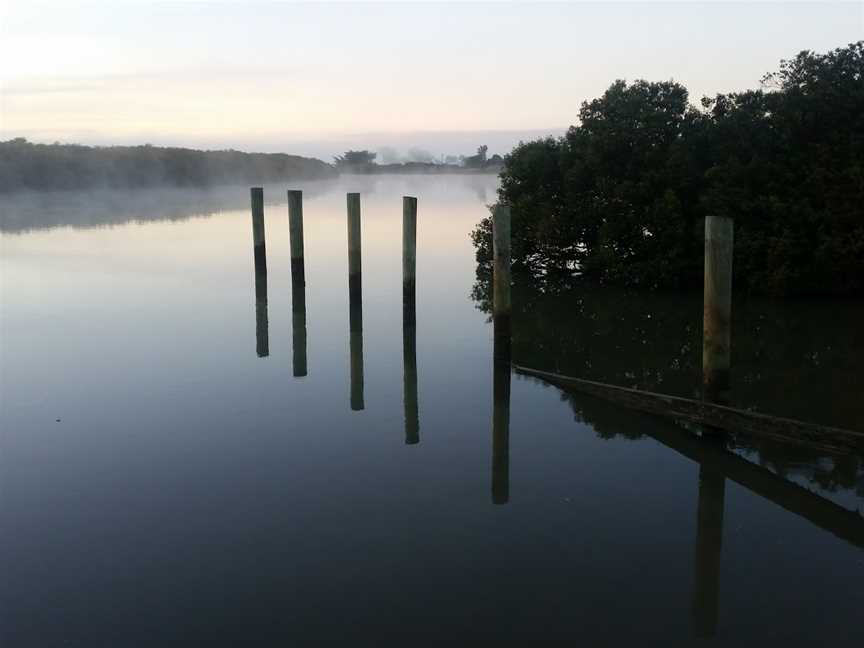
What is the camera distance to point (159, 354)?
37.2 ft

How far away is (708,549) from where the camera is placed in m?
5.63

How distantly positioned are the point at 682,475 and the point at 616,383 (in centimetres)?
283

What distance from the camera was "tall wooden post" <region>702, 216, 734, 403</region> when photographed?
287 inches

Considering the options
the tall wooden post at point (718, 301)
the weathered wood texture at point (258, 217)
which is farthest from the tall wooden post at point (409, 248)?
the weathered wood texture at point (258, 217)

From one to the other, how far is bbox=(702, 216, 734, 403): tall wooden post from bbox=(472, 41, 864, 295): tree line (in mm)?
7268

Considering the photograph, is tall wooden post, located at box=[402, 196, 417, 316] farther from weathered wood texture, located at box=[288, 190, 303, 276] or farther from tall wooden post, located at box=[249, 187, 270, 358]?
weathered wood texture, located at box=[288, 190, 303, 276]

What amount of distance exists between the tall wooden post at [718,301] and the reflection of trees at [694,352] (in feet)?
2.43

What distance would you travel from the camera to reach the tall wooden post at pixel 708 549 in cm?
477

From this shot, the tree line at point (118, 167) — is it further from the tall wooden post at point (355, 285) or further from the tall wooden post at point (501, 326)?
the tall wooden post at point (501, 326)

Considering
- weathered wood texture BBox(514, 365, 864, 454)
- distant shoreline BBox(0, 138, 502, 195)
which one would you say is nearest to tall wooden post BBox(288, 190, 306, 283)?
weathered wood texture BBox(514, 365, 864, 454)

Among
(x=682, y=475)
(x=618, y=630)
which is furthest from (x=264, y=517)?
(x=682, y=475)

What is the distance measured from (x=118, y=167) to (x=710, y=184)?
62586mm

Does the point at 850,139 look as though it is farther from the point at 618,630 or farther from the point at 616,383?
the point at 618,630

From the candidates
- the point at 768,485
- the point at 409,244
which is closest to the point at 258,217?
the point at 409,244
